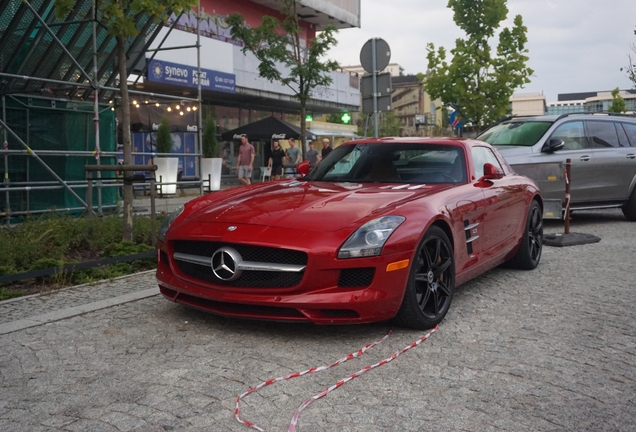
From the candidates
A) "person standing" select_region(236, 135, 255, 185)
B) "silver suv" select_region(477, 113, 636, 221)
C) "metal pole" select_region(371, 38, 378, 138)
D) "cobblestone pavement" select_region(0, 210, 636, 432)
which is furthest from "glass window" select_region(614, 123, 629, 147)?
"person standing" select_region(236, 135, 255, 185)

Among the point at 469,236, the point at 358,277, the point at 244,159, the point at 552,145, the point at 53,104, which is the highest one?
the point at 53,104

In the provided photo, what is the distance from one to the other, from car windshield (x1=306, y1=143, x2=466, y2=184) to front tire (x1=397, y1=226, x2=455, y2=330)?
0.97 metres

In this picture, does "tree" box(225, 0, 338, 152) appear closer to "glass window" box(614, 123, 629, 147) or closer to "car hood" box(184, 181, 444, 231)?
"glass window" box(614, 123, 629, 147)

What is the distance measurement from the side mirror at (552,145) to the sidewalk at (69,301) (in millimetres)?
6881

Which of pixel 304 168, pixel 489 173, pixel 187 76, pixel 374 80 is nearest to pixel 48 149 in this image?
pixel 374 80

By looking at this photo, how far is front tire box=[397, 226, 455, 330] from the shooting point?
4538 millimetres

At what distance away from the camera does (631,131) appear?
1269 cm

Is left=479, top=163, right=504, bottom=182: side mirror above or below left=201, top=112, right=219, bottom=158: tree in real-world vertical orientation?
below

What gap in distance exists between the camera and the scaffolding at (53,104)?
11039 millimetres

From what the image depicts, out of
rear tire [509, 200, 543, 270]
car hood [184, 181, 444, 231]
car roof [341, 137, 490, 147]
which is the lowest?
rear tire [509, 200, 543, 270]

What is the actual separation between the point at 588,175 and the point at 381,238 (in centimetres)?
827

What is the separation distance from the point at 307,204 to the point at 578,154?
7.97 meters

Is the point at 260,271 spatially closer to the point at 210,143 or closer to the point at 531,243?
the point at 531,243

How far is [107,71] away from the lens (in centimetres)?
1280
